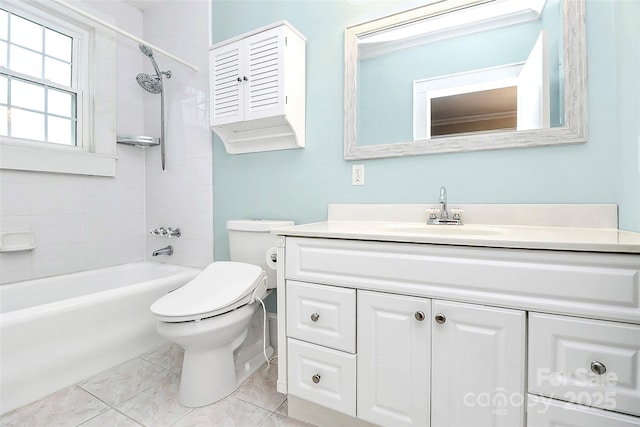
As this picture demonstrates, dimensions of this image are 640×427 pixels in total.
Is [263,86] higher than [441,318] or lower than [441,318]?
higher

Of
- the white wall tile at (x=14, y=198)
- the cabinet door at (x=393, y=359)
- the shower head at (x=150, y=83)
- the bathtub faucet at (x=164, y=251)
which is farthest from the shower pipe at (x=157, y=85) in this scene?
the cabinet door at (x=393, y=359)

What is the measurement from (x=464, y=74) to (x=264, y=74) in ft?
3.31

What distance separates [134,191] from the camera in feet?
7.63

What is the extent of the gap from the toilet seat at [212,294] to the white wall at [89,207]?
1113 millimetres

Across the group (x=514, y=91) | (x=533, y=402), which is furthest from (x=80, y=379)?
(x=514, y=91)

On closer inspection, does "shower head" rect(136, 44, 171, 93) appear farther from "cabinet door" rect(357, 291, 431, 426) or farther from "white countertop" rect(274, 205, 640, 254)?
"cabinet door" rect(357, 291, 431, 426)

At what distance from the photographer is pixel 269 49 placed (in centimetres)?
157

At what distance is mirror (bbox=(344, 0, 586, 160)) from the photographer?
118cm

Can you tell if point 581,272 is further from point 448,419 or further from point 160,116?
point 160,116

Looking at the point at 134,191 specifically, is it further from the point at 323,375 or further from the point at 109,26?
the point at 323,375

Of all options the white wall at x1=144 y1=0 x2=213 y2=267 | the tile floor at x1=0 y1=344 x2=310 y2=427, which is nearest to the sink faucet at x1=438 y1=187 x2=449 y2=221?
the tile floor at x1=0 y1=344 x2=310 y2=427

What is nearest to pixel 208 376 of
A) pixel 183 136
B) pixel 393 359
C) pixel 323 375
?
pixel 323 375

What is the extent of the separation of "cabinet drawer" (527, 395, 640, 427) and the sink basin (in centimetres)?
54

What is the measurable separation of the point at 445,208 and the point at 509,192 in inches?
10.5
